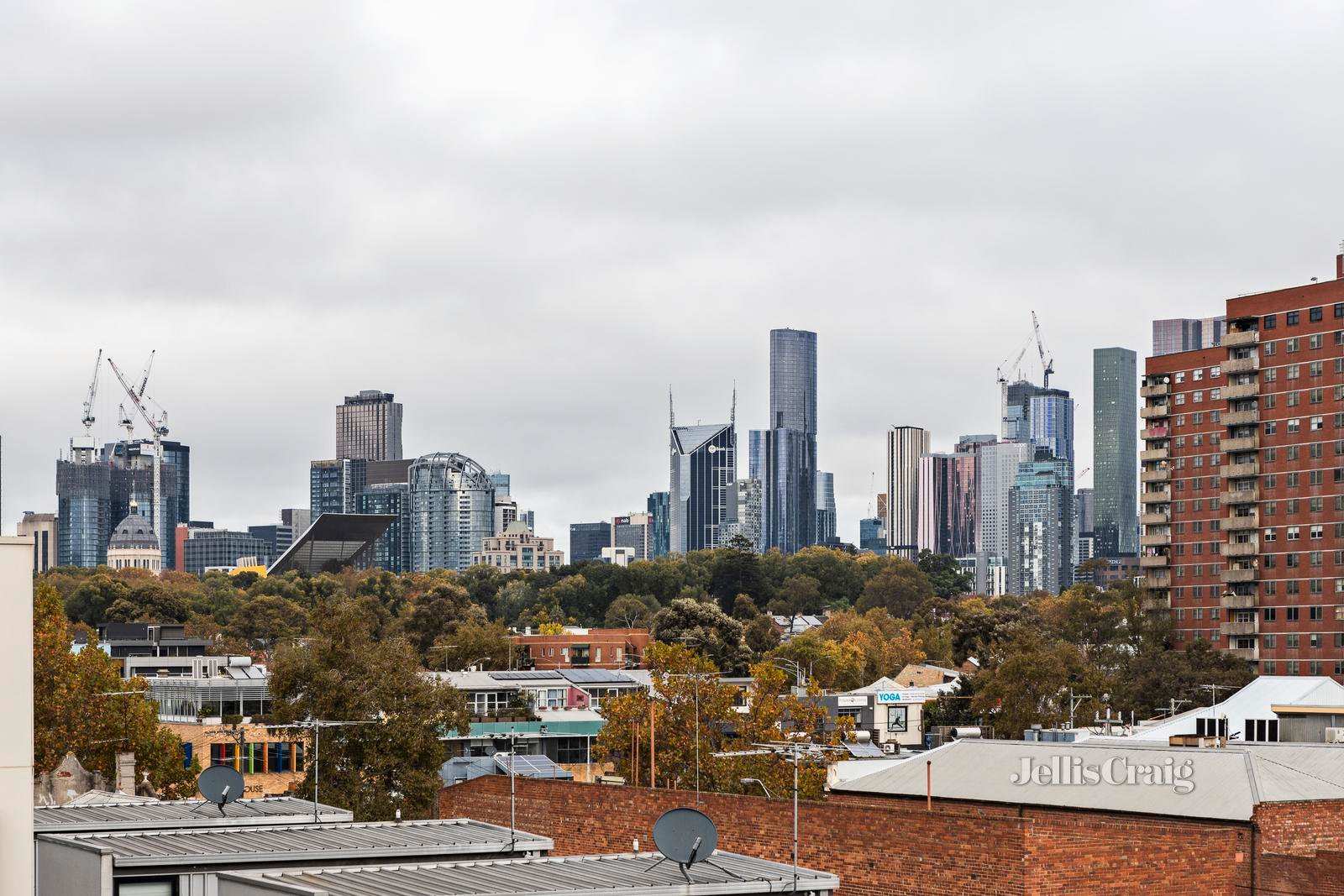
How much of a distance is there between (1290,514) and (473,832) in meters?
127

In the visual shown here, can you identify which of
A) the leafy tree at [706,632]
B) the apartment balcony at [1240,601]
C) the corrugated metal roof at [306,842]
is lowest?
the leafy tree at [706,632]

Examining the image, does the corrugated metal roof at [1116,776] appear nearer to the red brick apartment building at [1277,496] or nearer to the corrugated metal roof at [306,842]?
the corrugated metal roof at [306,842]

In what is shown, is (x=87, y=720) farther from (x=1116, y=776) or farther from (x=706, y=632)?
(x=706, y=632)

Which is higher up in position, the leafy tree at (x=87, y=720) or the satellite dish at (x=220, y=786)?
the satellite dish at (x=220, y=786)

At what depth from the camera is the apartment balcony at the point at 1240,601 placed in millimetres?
152375

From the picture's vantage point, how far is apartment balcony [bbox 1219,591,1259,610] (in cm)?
15238

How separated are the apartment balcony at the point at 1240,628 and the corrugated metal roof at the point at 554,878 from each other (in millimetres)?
129735

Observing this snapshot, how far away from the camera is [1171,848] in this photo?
43.2 metres

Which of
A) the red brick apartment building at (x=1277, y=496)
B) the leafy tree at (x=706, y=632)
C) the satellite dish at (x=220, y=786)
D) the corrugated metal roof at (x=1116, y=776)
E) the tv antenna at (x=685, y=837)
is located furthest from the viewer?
the leafy tree at (x=706, y=632)

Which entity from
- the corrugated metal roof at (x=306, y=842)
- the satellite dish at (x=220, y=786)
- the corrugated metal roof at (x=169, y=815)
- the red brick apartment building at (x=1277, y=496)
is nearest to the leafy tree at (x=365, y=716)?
the corrugated metal roof at (x=169, y=815)

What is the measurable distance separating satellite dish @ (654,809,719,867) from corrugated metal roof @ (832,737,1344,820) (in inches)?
927

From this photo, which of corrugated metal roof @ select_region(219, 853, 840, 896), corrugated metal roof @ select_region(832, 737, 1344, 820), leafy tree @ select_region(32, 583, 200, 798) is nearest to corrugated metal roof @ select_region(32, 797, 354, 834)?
corrugated metal roof @ select_region(219, 853, 840, 896)

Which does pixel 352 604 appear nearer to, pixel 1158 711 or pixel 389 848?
pixel 389 848

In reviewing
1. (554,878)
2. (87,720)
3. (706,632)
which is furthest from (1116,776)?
(706,632)
